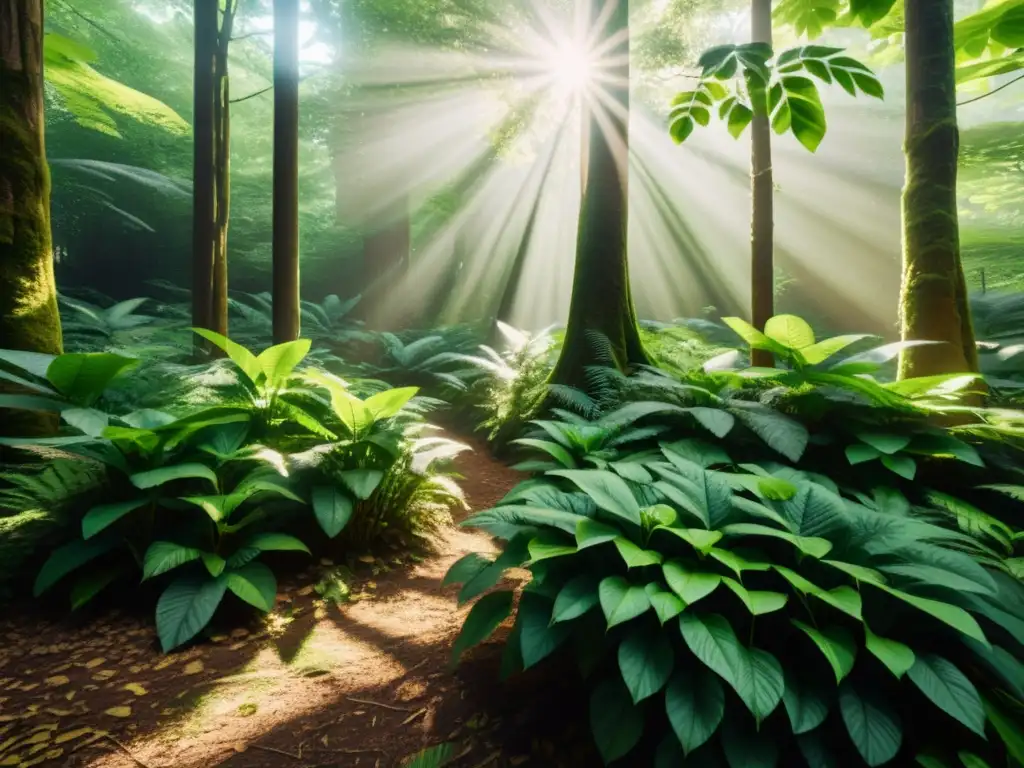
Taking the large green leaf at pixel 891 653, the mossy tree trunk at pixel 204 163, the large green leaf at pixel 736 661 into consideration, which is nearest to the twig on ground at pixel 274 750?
the large green leaf at pixel 736 661

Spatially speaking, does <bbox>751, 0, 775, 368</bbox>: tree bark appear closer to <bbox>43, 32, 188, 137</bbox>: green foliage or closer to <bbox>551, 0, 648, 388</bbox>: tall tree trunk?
<bbox>551, 0, 648, 388</bbox>: tall tree trunk

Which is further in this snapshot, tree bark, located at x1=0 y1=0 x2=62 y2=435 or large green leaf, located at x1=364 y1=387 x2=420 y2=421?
large green leaf, located at x1=364 y1=387 x2=420 y2=421

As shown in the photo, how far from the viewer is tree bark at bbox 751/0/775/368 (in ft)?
17.0

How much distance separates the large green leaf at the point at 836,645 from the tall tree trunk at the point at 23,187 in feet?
14.0

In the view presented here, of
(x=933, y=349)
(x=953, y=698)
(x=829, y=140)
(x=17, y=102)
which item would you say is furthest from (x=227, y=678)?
(x=829, y=140)

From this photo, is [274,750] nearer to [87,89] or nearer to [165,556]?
[165,556]

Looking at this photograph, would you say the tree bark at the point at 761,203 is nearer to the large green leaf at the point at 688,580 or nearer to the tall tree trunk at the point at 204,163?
the large green leaf at the point at 688,580

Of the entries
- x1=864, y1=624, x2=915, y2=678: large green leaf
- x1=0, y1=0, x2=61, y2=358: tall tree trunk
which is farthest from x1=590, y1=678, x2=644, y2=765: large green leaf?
x1=0, y1=0, x2=61, y2=358: tall tree trunk

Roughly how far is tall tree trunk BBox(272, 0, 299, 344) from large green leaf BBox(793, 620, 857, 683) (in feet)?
18.3

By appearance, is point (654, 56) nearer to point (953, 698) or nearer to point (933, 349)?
point (933, 349)

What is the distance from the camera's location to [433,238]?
14633 mm

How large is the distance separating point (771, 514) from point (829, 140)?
1609 cm

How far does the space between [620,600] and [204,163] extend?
23.8 ft

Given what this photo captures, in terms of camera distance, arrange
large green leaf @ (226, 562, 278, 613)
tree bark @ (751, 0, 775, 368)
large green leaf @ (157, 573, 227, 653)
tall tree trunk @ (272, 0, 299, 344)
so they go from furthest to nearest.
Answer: tall tree trunk @ (272, 0, 299, 344)
tree bark @ (751, 0, 775, 368)
large green leaf @ (226, 562, 278, 613)
large green leaf @ (157, 573, 227, 653)
